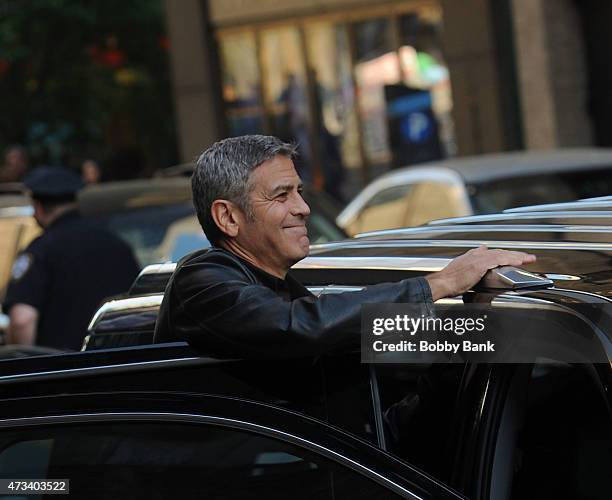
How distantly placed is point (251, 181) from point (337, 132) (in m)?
16.1

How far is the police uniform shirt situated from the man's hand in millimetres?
3975

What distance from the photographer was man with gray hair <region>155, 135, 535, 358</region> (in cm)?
259

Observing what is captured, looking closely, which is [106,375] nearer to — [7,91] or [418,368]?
[418,368]

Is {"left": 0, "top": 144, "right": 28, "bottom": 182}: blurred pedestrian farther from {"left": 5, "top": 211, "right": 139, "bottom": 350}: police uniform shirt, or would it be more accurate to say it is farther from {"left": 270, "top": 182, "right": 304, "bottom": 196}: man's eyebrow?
{"left": 270, "top": 182, "right": 304, "bottom": 196}: man's eyebrow

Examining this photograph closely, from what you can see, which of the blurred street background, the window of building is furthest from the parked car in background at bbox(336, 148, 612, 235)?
the window of building

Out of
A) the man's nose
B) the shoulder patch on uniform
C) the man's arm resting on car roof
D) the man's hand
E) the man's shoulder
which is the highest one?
the man's nose

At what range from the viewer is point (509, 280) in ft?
8.30

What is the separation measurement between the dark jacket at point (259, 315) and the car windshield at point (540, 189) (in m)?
4.68

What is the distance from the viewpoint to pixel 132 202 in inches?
313

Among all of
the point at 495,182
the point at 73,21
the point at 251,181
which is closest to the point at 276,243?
the point at 251,181

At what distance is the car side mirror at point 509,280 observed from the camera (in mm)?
2498

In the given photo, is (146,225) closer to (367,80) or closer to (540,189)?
(540,189)

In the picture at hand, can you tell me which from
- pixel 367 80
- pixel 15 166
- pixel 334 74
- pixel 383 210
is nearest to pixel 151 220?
pixel 383 210

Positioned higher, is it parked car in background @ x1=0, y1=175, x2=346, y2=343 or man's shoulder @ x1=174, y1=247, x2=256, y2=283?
man's shoulder @ x1=174, y1=247, x2=256, y2=283
